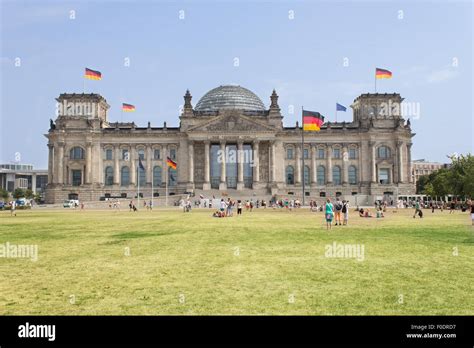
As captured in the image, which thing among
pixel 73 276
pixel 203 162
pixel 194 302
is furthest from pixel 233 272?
pixel 203 162

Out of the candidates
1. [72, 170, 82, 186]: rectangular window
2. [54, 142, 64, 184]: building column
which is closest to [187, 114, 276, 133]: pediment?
[72, 170, 82, 186]: rectangular window

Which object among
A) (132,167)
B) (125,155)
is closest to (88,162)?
(125,155)

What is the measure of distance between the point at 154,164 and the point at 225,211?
58.4m

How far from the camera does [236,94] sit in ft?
378

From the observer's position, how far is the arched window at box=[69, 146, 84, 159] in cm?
10062

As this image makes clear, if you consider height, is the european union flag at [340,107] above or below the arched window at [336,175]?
above

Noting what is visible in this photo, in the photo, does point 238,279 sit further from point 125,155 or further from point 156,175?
point 125,155

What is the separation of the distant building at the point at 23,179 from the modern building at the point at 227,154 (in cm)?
8302

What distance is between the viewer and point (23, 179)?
604 ft

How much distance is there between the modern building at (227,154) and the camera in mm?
99375

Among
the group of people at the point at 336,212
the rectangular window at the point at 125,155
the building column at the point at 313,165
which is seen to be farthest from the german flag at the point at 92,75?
the group of people at the point at 336,212

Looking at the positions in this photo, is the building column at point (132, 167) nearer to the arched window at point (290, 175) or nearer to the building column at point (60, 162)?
the building column at point (60, 162)

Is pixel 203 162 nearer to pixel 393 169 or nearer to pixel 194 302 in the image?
pixel 393 169
